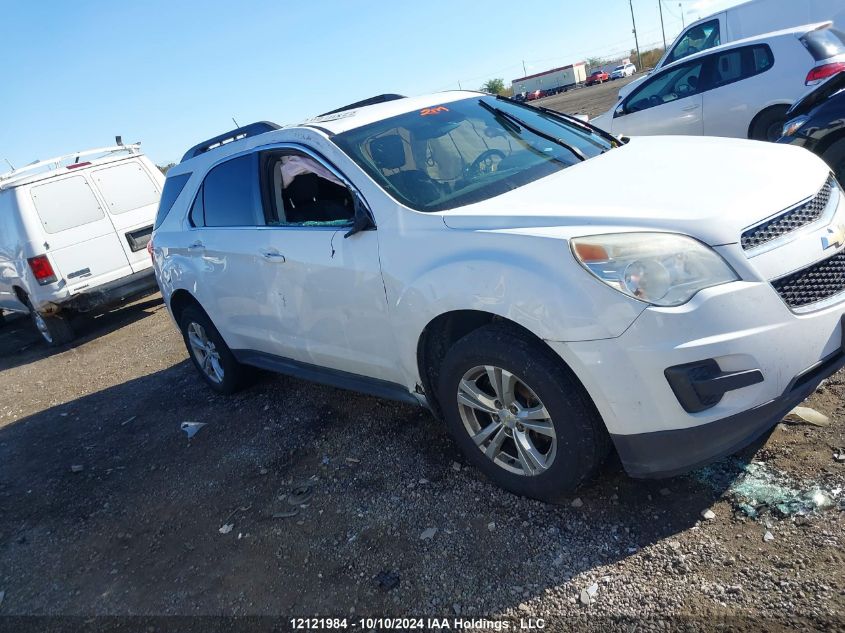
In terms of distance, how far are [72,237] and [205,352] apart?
435 centimetres

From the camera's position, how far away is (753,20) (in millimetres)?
10875

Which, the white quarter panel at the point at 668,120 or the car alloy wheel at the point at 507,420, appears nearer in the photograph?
the car alloy wheel at the point at 507,420

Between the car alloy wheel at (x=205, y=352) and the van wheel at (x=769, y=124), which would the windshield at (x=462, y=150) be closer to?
the car alloy wheel at (x=205, y=352)

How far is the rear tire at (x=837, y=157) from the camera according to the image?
17.1 ft

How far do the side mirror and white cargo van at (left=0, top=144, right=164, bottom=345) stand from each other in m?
6.49

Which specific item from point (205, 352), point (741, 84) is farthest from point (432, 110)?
point (741, 84)

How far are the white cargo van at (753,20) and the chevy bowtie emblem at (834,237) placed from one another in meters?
7.70

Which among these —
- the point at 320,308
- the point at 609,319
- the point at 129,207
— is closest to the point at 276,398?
the point at 320,308

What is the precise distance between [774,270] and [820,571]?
107 centimetres

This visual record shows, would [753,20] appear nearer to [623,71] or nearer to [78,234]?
[78,234]

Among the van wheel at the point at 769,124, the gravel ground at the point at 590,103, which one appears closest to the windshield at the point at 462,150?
the van wheel at the point at 769,124

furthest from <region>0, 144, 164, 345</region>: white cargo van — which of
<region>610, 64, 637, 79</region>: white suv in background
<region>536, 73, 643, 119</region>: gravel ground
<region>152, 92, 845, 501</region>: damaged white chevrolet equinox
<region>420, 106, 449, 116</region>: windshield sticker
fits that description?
<region>610, 64, 637, 79</region>: white suv in background

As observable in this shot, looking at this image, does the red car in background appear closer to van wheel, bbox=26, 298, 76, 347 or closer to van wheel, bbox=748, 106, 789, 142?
van wheel, bbox=748, 106, 789, 142

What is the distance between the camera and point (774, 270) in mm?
2451
